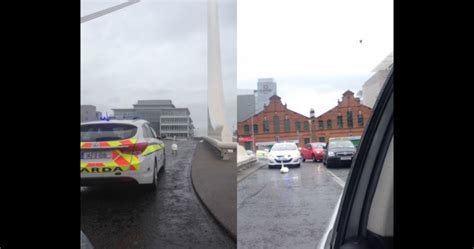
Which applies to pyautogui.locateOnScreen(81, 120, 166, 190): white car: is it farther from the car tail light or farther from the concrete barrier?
the concrete barrier

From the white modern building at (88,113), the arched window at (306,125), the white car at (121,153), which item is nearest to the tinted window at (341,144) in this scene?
the arched window at (306,125)

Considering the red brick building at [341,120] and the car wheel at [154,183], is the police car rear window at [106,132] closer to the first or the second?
the car wheel at [154,183]

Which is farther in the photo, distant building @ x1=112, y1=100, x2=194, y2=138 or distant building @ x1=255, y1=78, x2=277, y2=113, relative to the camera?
distant building @ x1=255, y1=78, x2=277, y2=113

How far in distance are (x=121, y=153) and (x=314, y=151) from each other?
1.69 meters

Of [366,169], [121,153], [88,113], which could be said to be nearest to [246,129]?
[121,153]

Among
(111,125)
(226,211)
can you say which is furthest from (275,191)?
(111,125)

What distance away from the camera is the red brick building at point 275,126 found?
3104 millimetres

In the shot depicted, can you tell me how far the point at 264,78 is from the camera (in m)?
3.03

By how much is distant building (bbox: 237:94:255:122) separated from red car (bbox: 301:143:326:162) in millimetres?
578

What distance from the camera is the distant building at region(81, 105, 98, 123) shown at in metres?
1.94

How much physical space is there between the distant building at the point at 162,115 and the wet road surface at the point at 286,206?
1047 mm

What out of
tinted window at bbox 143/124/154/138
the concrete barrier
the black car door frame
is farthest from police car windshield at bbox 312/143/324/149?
the black car door frame
